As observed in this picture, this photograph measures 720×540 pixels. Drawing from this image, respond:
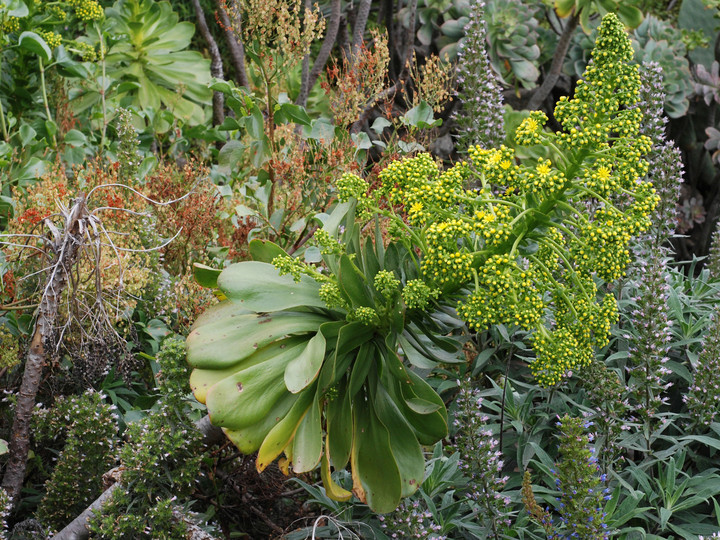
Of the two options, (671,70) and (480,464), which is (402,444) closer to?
(480,464)

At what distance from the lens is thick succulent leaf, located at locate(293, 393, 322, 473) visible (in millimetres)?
1740

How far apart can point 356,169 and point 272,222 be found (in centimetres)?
40

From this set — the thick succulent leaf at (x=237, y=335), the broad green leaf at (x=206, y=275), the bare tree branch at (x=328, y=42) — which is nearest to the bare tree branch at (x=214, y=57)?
the bare tree branch at (x=328, y=42)

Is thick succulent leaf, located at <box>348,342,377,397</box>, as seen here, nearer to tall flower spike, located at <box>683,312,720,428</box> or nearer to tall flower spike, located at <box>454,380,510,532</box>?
tall flower spike, located at <box>454,380,510,532</box>

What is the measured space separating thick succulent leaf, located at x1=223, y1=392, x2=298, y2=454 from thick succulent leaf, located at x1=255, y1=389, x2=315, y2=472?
0.04 metres

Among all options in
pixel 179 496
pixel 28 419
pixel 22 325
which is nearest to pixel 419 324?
pixel 179 496

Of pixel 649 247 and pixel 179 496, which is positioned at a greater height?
pixel 649 247

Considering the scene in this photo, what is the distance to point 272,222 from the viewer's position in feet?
9.36

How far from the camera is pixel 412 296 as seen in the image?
1.69 metres

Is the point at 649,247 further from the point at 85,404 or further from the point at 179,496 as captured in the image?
the point at 85,404

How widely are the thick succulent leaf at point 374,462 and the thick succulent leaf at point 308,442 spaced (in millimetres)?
126

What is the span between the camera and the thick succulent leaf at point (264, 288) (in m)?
1.84

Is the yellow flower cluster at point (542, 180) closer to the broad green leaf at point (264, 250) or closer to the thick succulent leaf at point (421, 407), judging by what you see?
the thick succulent leaf at point (421, 407)

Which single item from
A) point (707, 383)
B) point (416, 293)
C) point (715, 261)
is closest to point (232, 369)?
point (416, 293)
